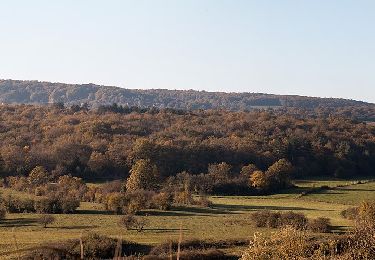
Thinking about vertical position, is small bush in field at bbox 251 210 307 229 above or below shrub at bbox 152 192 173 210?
above

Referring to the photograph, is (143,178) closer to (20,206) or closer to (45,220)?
(20,206)

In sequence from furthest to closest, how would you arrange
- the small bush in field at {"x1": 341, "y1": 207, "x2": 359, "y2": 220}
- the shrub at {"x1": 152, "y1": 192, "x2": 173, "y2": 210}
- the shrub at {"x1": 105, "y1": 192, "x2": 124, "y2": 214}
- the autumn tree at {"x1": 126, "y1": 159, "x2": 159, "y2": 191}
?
the autumn tree at {"x1": 126, "y1": 159, "x2": 159, "y2": 191}
the shrub at {"x1": 152, "y1": 192, "x2": 173, "y2": 210}
the shrub at {"x1": 105, "y1": 192, "x2": 124, "y2": 214}
the small bush in field at {"x1": 341, "y1": 207, "x2": 359, "y2": 220}

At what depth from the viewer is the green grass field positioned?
150 ft

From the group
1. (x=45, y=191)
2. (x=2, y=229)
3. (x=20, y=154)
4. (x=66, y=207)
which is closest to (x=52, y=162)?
(x=20, y=154)

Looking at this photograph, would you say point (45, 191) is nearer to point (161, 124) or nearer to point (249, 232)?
point (249, 232)

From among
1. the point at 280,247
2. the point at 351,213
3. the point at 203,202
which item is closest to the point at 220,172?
the point at 203,202

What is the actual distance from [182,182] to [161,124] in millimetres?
50285

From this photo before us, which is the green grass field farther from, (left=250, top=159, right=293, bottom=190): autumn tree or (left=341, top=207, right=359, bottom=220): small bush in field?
(left=250, top=159, right=293, bottom=190): autumn tree

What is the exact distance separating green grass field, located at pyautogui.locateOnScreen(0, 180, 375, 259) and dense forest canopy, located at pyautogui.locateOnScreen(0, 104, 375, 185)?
20681 mm

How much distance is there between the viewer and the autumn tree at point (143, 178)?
79.8 meters

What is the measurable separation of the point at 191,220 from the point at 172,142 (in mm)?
51653

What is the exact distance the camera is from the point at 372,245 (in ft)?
95.1

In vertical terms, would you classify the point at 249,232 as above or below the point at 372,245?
below

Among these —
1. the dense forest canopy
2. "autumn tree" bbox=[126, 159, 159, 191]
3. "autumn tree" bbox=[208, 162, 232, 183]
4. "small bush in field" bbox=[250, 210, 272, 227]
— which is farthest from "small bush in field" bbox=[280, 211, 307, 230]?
the dense forest canopy
